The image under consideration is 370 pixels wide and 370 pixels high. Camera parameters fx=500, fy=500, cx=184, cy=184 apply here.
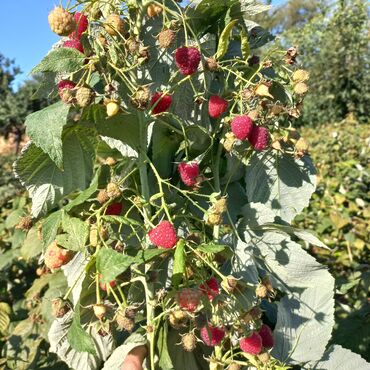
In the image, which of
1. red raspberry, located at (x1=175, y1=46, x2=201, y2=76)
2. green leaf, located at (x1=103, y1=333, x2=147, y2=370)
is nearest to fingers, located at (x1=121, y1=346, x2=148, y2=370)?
green leaf, located at (x1=103, y1=333, x2=147, y2=370)

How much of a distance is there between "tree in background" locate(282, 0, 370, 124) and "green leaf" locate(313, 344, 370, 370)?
8.93m

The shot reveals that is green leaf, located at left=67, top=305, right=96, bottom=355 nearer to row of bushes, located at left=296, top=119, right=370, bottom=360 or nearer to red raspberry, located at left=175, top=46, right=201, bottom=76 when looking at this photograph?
red raspberry, located at left=175, top=46, right=201, bottom=76

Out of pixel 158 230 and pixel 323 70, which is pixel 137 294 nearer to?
pixel 158 230

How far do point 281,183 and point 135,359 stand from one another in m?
0.42

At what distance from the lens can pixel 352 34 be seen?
959cm

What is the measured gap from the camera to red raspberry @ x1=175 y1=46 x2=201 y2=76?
73 cm

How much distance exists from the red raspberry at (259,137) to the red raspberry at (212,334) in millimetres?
287

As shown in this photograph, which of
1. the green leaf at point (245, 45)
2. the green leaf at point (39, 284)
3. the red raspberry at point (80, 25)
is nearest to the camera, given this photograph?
the red raspberry at point (80, 25)

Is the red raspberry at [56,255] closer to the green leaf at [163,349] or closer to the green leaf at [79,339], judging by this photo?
the green leaf at [79,339]

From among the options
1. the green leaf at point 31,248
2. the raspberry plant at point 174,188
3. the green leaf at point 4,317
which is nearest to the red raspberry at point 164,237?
the raspberry plant at point 174,188

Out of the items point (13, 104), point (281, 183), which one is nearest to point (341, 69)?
point (13, 104)

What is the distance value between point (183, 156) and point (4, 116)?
10.9 m

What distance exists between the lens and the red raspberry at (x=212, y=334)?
0.73 metres

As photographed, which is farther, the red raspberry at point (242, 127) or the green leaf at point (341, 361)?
the green leaf at point (341, 361)
